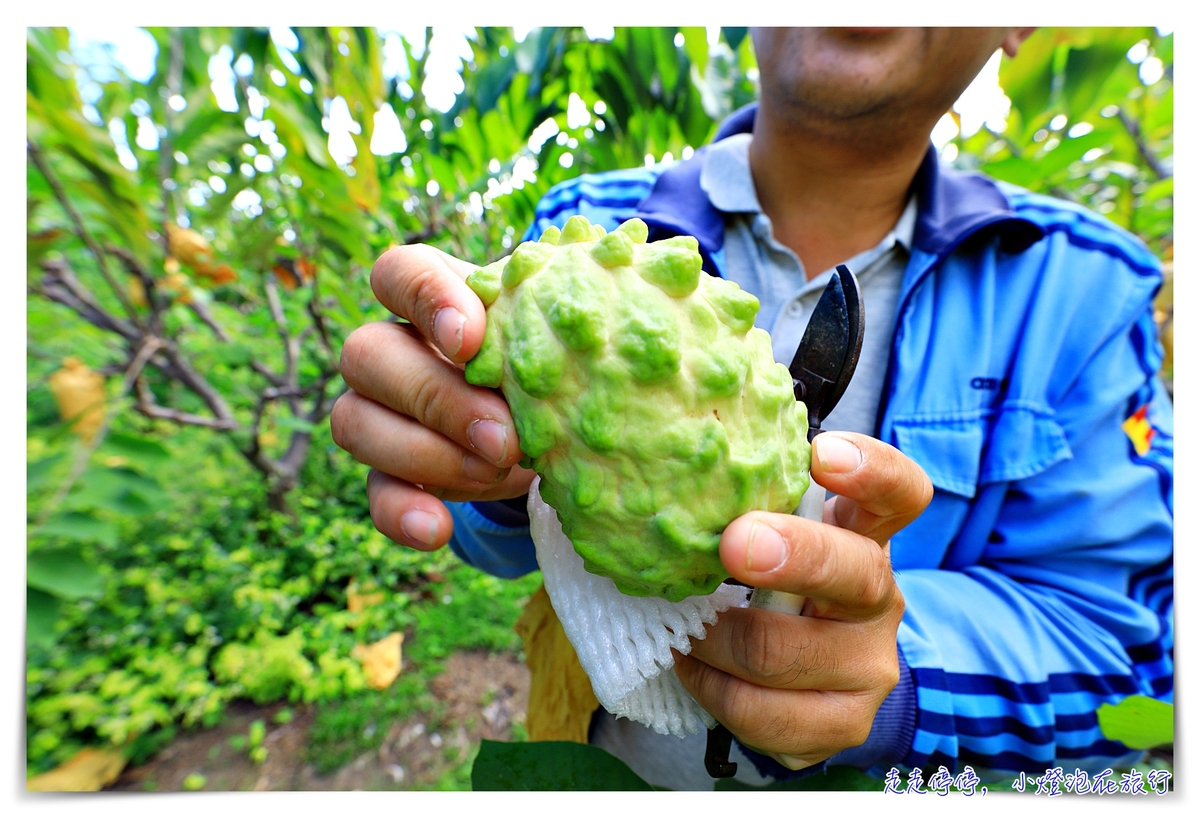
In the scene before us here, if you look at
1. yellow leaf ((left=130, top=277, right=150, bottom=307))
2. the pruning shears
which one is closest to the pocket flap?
the pruning shears

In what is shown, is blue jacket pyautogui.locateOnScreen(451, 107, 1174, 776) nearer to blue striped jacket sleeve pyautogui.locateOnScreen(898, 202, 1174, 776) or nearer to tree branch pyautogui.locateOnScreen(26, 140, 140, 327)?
blue striped jacket sleeve pyautogui.locateOnScreen(898, 202, 1174, 776)

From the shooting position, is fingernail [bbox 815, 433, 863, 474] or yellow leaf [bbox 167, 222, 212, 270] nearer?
fingernail [bbox 815, 433, 863, 474]

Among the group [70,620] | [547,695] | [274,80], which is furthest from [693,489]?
[70,620]

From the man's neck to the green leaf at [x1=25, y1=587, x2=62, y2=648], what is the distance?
1.73 m

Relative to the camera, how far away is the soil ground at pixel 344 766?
2.13m

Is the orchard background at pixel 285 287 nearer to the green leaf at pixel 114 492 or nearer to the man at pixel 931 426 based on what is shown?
the green leaf at pixel 114 492

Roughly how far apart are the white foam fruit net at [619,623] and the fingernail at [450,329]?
277 mm

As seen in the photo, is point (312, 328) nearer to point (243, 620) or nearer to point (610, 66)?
point (243, 620)

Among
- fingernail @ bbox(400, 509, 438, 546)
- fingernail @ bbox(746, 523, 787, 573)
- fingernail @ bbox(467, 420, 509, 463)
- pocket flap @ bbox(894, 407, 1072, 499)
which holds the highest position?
fingernail @ bbox(467, 420, 509, 463)

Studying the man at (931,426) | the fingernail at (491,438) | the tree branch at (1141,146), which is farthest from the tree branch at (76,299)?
the tree branch at (1141,146)

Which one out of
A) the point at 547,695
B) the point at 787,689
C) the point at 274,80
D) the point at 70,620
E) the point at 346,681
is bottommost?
the point at 346,681

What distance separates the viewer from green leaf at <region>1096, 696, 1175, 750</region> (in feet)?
3.07

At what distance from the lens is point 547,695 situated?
4.17 ft

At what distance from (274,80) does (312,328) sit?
5.17 ft
